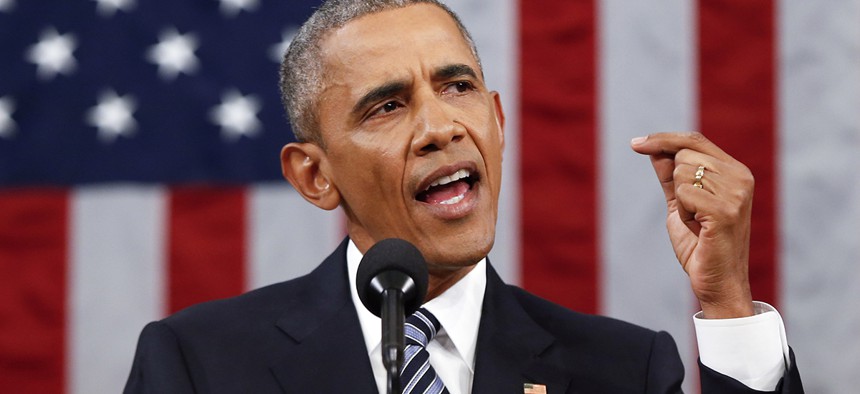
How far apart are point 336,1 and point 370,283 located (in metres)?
0.81

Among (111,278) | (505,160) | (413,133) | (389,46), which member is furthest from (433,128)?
(111,278)

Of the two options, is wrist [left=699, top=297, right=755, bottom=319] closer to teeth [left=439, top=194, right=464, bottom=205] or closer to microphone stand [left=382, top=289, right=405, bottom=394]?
teeth [left=439, top=194, right=464, bottom=205]

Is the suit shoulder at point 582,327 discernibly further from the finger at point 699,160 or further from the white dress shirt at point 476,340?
the finger at point 699,160

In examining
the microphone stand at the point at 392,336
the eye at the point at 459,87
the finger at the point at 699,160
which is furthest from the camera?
the eye at the point at 459,87

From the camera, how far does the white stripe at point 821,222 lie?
8.80ft

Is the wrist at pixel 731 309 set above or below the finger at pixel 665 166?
below

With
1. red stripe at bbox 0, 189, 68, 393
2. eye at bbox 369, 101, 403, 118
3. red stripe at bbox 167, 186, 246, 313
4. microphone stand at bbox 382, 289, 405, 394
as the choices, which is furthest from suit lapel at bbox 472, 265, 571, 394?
red stripe at bbox 0, 189, 68, 393

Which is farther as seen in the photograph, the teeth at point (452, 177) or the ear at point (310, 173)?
the ear at point (310, 173)

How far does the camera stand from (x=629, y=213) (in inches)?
106

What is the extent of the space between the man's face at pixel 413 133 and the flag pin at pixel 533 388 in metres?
0.23

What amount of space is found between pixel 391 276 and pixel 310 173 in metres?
0.74

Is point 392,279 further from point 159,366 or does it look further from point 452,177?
point 159,366

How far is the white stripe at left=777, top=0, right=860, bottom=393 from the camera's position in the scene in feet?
8.80

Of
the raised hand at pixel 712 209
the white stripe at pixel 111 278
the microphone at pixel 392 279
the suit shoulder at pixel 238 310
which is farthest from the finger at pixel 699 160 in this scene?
the white stripe at pixel 111 278
